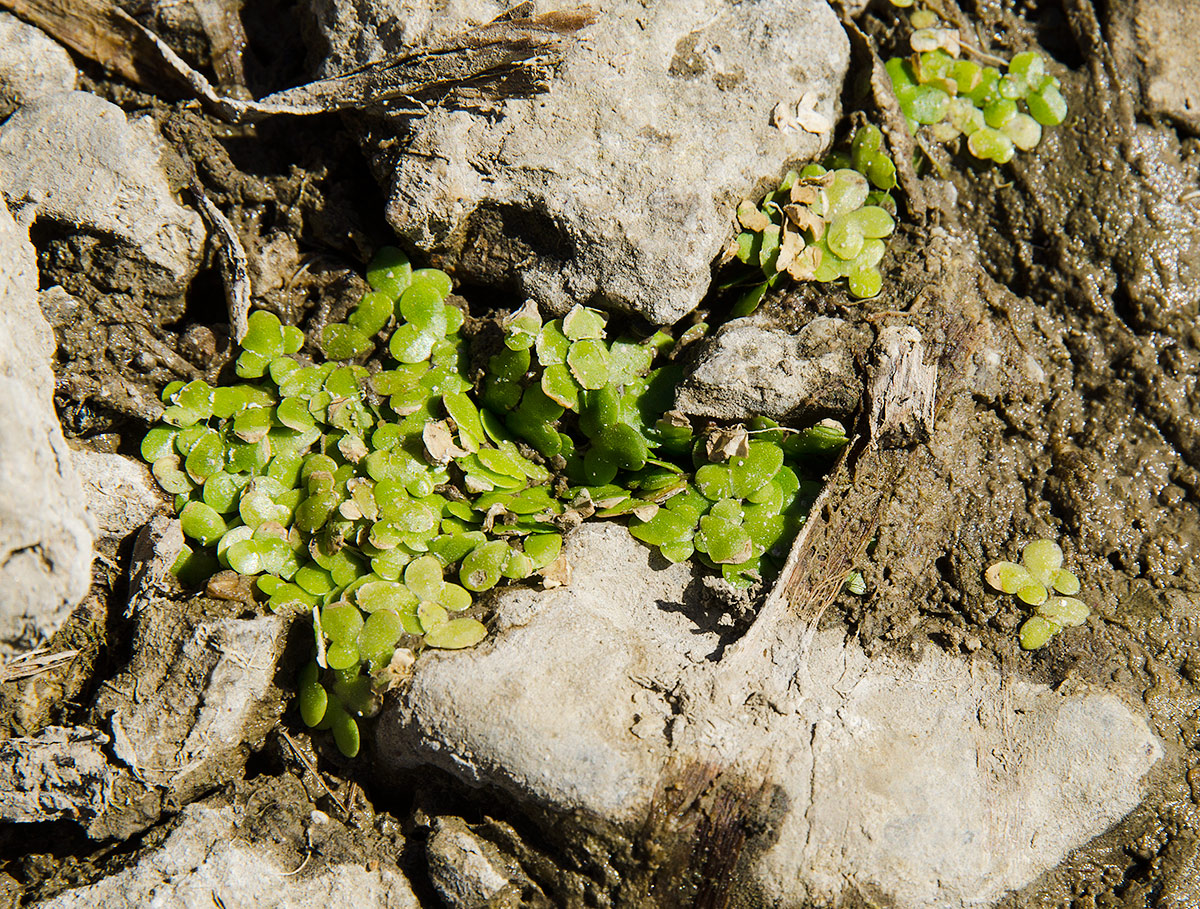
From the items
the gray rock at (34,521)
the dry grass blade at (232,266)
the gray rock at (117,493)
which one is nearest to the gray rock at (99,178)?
the dry grass blade at (232,266)

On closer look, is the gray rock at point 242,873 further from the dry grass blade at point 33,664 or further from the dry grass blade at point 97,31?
the dry grass blade at point 97,31

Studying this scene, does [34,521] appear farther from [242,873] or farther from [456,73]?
[456,73]

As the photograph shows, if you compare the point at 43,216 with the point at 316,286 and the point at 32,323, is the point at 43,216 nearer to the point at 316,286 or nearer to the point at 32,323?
the point at 32,323

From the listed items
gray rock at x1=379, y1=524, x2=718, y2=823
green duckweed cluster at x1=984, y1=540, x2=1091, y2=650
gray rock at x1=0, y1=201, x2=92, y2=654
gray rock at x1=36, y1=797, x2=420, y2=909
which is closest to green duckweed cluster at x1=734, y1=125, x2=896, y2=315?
green duckweed cluster at x1=984, y1=540, x2=1091, y2=650

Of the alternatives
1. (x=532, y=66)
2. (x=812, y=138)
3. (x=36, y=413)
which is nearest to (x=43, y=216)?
(x=36, y=413)

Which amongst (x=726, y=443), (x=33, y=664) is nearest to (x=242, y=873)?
(x=33, y=664)

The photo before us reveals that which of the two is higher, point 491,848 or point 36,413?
point 36,413

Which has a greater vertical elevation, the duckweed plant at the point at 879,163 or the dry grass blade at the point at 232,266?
the duckweed plant at the point at 879,163
